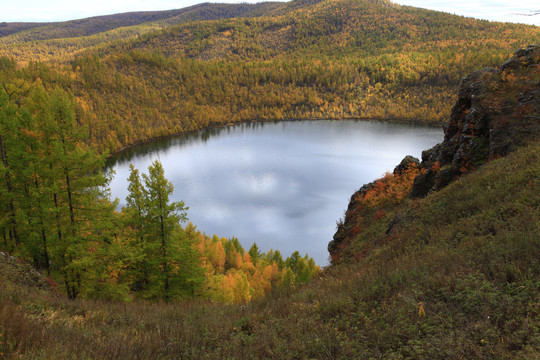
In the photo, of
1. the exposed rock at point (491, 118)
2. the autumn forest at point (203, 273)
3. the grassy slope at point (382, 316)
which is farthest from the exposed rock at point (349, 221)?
the grassy slope at point (382, 316)

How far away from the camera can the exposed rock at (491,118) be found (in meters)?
13.9

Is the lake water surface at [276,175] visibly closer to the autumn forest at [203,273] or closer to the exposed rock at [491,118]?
the autumn forest at [203,273]

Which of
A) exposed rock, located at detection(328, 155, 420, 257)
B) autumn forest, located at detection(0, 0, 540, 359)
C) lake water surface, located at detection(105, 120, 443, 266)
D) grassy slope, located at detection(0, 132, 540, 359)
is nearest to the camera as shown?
grassy slope, located at detection(0, 132, 540, 359)

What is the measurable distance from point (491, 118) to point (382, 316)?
14948 mm

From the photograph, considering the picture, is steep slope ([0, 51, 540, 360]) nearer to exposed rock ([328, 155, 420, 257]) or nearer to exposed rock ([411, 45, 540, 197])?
exposed rock ([411, 45, 540, 197])

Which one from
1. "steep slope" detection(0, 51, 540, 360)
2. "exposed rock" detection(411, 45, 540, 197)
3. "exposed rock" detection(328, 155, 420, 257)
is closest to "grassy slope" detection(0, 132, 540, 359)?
"steep slope" detection(0, 51, 540, 360)

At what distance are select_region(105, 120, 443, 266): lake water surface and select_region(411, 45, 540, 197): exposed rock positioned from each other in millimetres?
27932

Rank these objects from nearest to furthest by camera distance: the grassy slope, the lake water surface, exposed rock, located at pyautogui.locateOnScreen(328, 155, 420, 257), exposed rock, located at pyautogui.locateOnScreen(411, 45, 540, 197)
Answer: the grassy slope → exposed rock, located at pyautogui.locateOnScreen(411, 45, 540, 197) → exposed rock, located at pyautogui.locateOnScreen(328, 155, 420, 257) → the lake water surface

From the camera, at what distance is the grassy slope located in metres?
4.44

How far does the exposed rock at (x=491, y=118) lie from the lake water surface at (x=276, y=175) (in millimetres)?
27932

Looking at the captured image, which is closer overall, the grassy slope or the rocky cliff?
the grassy slope

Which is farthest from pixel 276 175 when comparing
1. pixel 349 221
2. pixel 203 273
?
pixel 203 273

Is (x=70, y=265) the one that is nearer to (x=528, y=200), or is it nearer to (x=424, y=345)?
(x=424, y=345)

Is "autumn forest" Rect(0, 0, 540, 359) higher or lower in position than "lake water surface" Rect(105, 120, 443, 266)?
higher
